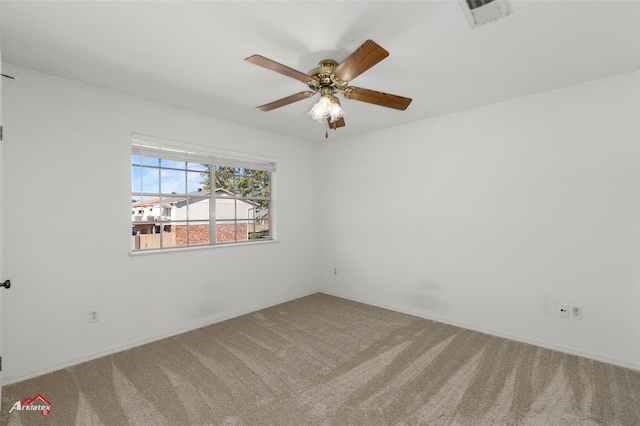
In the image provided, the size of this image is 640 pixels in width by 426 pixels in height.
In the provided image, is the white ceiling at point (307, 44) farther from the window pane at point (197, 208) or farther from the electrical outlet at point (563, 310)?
the electrical outlet at point (563, 310)

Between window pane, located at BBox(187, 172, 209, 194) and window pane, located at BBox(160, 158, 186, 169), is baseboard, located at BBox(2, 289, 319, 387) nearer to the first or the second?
window pane, located at BBox(187, 172, 209, 194)

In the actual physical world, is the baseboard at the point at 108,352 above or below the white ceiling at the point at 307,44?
below

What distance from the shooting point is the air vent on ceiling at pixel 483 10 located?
5.44 feet

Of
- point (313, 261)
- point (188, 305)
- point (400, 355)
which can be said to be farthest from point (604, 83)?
point (188, 305)

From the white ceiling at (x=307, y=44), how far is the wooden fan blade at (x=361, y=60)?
0.21 m

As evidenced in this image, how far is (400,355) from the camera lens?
277 cm

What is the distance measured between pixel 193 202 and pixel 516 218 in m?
3.54

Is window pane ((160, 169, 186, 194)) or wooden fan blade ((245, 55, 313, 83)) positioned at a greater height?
wooden fan blade ((245, 55, 313, 83))

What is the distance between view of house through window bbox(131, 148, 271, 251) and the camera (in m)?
3.19

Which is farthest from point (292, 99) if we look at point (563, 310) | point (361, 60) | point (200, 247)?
point (563, 310)

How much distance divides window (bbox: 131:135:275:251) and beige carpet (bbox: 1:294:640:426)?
1.12 m

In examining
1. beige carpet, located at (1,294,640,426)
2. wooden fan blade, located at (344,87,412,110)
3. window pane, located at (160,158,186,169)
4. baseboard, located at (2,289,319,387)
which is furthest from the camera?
window pane, located at (160,158,186,169)

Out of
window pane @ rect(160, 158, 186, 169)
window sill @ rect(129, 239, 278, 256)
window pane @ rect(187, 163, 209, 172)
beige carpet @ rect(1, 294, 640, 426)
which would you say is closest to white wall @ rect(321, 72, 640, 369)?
beige carpet @ rect(1, 294, 640, 426)

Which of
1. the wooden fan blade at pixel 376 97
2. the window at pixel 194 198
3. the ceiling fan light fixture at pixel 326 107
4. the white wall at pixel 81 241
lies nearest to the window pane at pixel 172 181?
the window at pixel 194 198
